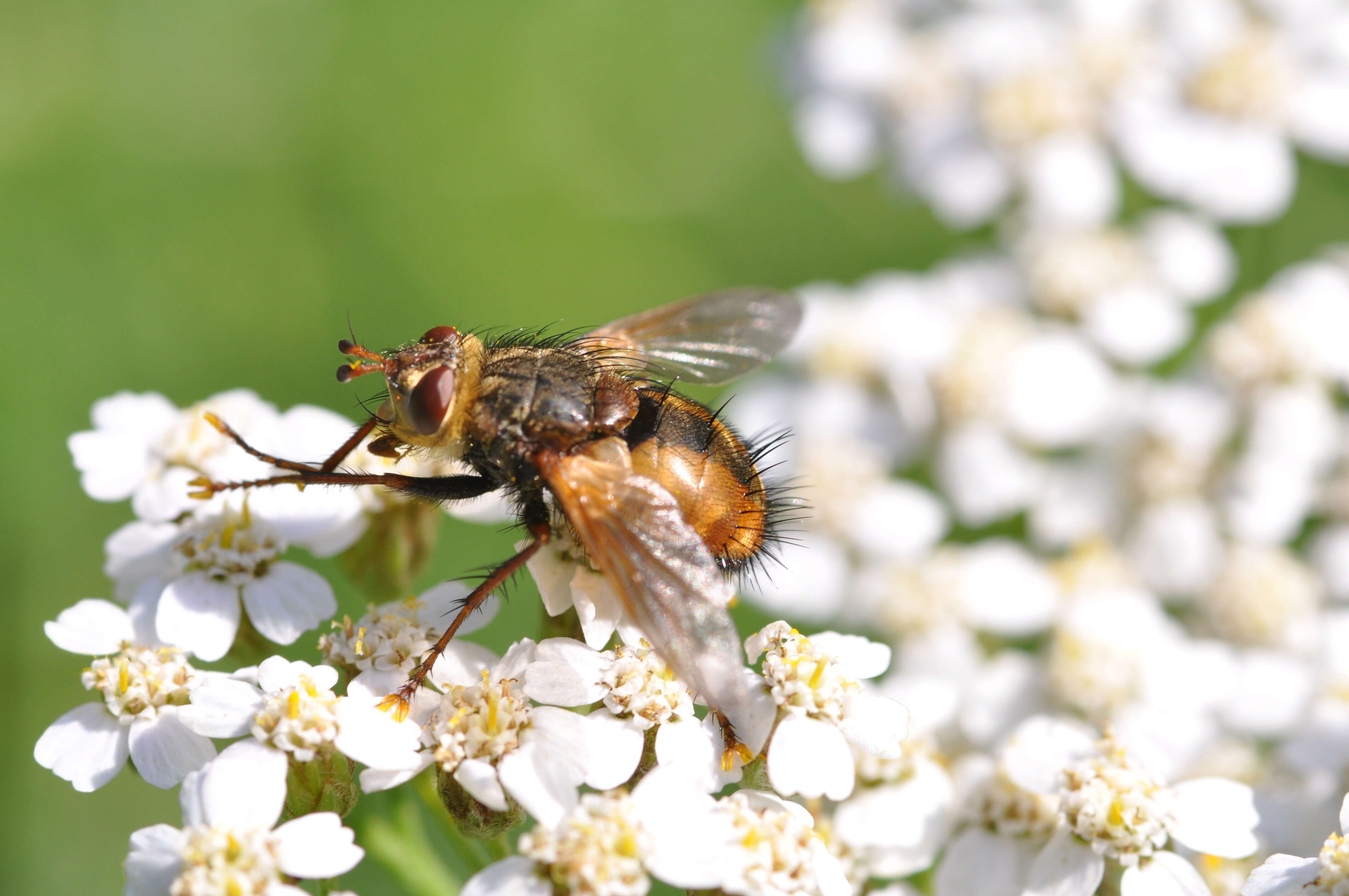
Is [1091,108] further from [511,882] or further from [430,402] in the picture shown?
[511,882]

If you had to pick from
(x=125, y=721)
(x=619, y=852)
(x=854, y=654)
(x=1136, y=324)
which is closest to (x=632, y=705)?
(x=619, y=852)

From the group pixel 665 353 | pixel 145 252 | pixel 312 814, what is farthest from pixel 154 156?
pixel 312 814

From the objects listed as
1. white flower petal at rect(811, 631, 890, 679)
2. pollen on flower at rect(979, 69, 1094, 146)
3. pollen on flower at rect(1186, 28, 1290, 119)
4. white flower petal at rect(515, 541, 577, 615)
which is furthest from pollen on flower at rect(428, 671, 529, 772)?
pollen on flower at rect(1186, 28, 1290, 119)

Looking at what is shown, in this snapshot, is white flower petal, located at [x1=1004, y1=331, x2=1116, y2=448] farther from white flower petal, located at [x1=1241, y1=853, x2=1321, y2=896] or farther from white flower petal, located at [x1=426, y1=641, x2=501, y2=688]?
white flower petal, located at [x1=426, y1=641, x2=501, y2=688]

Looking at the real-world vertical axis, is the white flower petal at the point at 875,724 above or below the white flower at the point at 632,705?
below

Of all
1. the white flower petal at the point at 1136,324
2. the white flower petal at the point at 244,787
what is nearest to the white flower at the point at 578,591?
the white flower petal at the point at 244,787

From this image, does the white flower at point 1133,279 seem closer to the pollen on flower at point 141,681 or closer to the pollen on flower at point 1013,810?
the pollen on flower at point 1013,810
